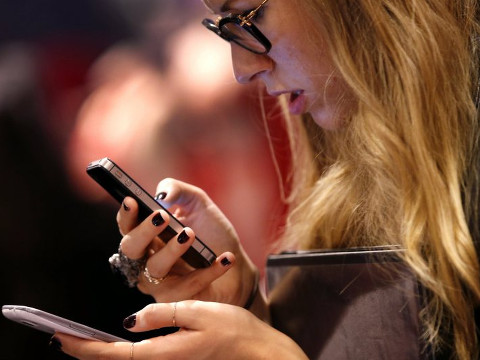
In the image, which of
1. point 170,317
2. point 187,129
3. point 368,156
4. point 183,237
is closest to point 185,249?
point 183,237

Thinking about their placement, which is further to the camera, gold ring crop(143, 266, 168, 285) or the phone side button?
gold ring crop(143, 266, 168, 285)

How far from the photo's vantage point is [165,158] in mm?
1486

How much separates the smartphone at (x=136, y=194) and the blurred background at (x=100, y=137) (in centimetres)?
17

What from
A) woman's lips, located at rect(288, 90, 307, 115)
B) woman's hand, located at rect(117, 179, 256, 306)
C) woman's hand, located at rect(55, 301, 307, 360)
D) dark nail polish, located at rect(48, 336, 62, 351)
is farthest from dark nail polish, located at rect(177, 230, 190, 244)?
woman's lips, located at rect(288, 90, 307, 115)

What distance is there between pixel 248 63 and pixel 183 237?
1.03 ft

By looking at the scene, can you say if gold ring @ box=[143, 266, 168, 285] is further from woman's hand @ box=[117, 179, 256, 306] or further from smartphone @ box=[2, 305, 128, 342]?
smartphone @ box=[2, 305, 128, 342]

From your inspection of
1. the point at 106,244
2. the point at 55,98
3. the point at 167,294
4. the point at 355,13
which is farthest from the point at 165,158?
the point at 355,13

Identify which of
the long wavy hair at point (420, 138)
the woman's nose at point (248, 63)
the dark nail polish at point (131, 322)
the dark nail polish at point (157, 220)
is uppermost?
the woman's nose at point (248, 63)

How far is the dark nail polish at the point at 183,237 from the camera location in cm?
86

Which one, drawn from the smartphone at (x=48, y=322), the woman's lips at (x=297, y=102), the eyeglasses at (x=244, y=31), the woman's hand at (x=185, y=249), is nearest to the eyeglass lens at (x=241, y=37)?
the eyeglasses at (x=244, y=31)

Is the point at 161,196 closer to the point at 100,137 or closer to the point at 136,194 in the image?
the point at 136,194

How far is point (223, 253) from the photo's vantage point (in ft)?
3.05

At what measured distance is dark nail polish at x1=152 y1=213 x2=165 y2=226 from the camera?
86 centimetres

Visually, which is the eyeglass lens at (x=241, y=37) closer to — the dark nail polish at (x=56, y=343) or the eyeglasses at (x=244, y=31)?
the eyeglasses at (x=244, y=31)
